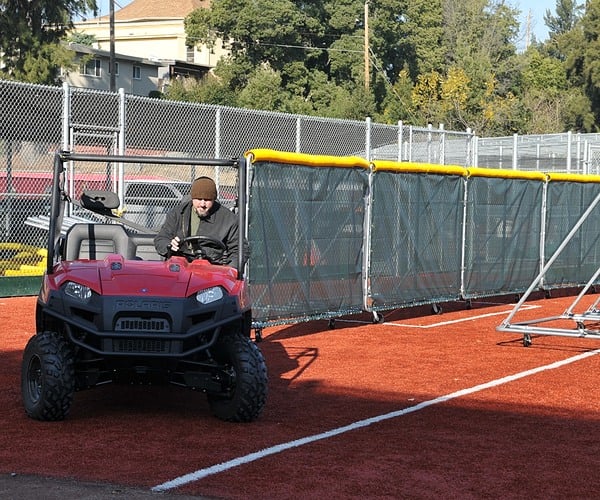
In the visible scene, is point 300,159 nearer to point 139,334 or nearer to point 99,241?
point 99,241

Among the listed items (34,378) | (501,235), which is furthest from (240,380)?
(501,235)

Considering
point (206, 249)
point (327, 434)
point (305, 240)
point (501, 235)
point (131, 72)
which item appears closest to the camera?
point (327, 434)

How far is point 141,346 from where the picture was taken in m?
7.88

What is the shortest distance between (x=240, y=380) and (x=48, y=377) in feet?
4.20

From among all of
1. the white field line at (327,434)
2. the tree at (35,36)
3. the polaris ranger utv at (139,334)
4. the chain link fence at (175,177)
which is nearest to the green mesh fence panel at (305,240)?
the chain link fence at (175,177)

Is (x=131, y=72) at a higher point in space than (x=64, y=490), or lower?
higher

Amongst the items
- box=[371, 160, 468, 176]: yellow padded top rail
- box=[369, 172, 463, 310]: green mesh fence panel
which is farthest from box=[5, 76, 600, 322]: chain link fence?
box=[371, 160, 468, 176]: yellow padded top rail

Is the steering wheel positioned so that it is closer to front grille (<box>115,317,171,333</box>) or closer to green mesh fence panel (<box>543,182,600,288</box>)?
front grille (<box>115,317,171,333</box>)

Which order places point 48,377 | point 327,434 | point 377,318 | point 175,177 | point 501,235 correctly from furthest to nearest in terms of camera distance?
point 175,177
point 501,235
point 377,318
point 327,434
point 48,377

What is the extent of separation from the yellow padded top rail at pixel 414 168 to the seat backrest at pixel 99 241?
638 cm

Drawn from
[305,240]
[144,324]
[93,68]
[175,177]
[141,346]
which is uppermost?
[93,68]

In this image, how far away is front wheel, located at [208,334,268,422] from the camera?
802 cm

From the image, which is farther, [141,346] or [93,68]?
[93,68]

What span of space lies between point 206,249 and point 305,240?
4992 millimetres
